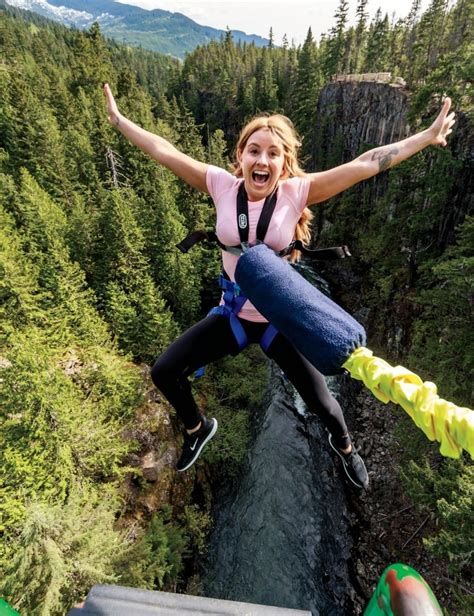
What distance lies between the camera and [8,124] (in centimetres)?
3127

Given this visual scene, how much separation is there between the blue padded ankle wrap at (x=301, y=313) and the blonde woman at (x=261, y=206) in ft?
2.54

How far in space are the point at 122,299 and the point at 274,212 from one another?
665 inches

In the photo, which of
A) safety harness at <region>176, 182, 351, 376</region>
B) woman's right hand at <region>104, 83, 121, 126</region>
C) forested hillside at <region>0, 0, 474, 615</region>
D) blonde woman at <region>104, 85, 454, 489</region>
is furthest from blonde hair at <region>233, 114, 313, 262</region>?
woman's right hand at <region>104, 83, 121, 126</region>

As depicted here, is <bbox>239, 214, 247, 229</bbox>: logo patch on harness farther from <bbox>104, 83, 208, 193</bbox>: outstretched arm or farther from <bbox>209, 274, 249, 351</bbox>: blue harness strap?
<bbox>104, 83, 208, 193</bbox>: outstretched arm

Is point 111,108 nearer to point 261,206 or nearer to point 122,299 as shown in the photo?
point 261,206

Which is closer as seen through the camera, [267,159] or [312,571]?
[267,159]

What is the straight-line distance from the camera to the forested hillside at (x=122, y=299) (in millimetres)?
11117

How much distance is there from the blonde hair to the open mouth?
1.00 feet

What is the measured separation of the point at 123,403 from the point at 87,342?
133 inches

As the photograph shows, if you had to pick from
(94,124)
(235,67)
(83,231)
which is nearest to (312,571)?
(83,231)

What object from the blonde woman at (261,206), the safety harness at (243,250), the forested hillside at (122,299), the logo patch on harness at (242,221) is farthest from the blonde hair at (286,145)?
the logo patch on harness at (242,221)

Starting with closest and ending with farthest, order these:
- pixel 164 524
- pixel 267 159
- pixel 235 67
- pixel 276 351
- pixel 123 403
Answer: pixel 267 159
pixel 276 351
pixel 164 524
pixel 123 403
pixel 235 67

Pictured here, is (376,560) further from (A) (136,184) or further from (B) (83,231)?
(A) (136,184)

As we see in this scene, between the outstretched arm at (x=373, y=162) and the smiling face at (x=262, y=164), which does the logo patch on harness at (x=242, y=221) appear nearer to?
the smiling face at (x=262, y=164)
